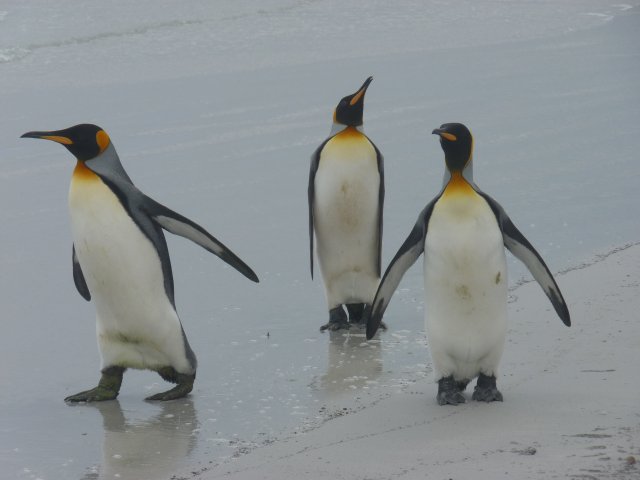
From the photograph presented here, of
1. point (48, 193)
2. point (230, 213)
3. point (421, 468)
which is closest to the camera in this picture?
point (421, 468)

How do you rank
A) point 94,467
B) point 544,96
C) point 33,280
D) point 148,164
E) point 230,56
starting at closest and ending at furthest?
1. point 94,467
2. point 33,280
3. point 148,164
4. point 544,96
5. point 230,56

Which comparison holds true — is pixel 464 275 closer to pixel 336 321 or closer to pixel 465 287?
pixel 465 287

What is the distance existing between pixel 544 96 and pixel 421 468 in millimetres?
8079

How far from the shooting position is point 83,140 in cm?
462

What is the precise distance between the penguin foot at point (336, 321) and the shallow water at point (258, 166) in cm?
8

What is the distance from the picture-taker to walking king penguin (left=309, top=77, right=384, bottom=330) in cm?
571

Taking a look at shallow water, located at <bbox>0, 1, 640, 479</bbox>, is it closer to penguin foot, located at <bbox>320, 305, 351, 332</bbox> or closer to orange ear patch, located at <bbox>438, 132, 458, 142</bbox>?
penguin foot, located at <bbox>320, 305, 351, 332</bbox>

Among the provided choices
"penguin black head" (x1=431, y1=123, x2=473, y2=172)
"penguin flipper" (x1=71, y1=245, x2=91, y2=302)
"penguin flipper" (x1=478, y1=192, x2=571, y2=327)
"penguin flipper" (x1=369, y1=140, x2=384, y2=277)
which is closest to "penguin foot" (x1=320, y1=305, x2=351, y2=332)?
"penguin flipper" (x1=369, y1=140, x2=384, y2=277)

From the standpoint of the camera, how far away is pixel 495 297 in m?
4.32

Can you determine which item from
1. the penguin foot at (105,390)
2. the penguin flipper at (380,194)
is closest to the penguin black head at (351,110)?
the penguin flipper at (380,194)

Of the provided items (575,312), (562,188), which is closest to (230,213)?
(562,188)

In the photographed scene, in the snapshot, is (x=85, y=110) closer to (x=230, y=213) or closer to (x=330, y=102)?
(x=330, y=102)

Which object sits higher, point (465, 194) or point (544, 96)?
point (544, 96)

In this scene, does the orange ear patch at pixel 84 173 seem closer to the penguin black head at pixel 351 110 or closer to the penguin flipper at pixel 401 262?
the penguin flipper at pixel 401 262
